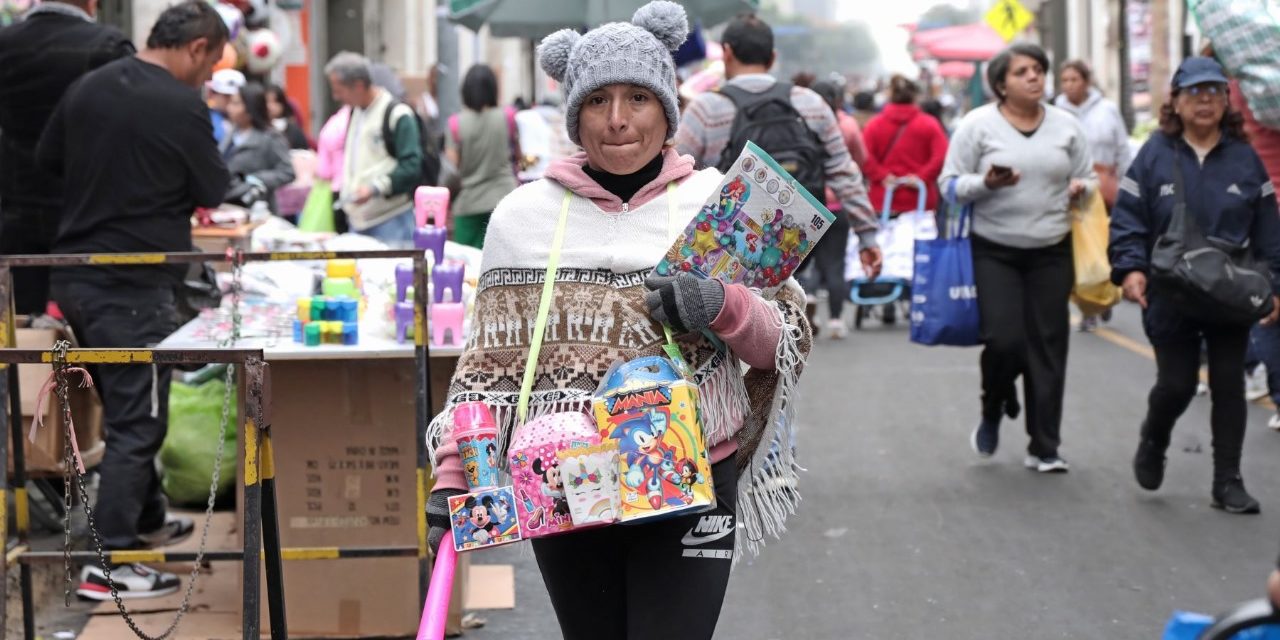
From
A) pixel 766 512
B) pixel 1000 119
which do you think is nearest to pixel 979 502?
pixel 1000 119

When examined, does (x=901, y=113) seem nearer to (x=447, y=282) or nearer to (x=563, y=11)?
(x=563, y=11)

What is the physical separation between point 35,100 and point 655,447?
465 centimetres

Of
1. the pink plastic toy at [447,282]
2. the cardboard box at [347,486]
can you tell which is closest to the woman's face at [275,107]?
the cardboard box at [347,486]

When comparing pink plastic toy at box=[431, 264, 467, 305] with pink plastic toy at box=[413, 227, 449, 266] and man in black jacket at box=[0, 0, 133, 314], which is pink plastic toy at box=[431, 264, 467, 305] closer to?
pink plastic toy at box=[413, 227, 449, 266]

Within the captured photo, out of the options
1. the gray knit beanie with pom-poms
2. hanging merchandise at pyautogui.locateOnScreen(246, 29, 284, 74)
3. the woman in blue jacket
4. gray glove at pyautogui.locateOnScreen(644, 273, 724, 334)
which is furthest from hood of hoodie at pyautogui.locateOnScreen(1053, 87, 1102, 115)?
gray glove at pyautogui.locateOnScreen(644, 273, 724, 334)

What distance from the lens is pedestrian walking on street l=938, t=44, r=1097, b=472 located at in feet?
25.0

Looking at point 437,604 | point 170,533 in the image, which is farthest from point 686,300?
point 170,533

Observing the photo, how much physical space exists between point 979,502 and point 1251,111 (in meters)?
2.04

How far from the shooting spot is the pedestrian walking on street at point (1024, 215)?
25.0ft

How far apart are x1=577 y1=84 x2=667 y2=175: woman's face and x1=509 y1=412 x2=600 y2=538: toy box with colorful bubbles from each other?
1.96 ft

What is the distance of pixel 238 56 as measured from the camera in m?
14.1

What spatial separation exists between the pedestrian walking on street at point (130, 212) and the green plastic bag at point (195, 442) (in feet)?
2.48

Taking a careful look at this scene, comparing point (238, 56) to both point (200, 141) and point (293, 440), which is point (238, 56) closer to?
point (200, 141)

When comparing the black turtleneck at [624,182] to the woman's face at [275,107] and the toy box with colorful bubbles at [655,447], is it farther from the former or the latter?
the woman's face at [275,107]
